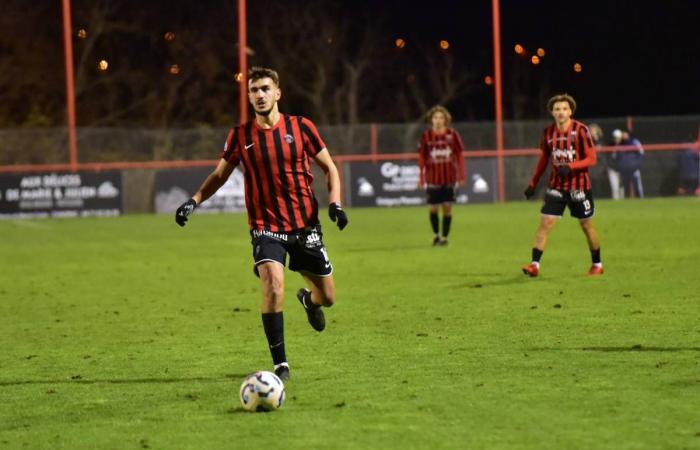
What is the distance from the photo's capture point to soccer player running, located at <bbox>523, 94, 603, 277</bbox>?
14.1m

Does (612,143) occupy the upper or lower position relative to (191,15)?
lower

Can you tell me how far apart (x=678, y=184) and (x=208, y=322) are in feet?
80.6

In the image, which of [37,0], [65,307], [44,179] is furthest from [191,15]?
[65,307]

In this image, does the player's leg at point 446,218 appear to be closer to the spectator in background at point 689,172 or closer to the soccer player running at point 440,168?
the soccer player running at point 440,168

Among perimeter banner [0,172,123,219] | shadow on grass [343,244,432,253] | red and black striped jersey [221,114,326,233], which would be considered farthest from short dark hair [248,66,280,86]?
perimeter banner [0,172,123,219]

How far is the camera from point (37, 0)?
139 ft

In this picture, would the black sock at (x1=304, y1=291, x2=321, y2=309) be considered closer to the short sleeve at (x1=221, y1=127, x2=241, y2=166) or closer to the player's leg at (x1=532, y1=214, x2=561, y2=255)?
the short sleeve at (x1=221, y1=127, x2=241, y2=166)

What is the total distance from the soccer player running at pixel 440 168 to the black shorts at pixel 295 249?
36.1 feet

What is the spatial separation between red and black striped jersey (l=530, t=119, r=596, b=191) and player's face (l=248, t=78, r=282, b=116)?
20.5ft

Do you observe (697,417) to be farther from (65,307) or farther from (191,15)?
(191,15)

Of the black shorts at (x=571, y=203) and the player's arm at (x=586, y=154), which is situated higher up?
the player's arm at (x=586, y=154)

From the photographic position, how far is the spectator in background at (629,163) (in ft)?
109

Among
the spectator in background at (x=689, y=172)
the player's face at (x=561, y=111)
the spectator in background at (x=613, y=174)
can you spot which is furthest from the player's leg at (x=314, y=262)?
the spectator in background at (x=689, y=172)

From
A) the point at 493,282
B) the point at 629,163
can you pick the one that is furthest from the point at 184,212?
the point at 629,163
